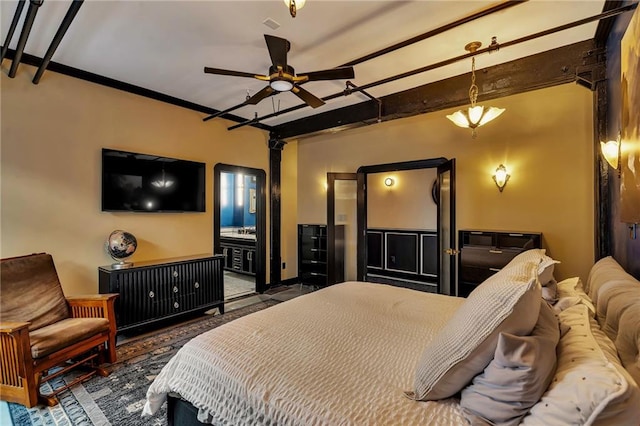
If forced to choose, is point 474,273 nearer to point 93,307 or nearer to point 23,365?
point 93,307

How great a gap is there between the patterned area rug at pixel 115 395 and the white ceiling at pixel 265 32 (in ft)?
9.71

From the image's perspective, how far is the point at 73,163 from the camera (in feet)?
10.5

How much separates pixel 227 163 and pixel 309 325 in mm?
3598

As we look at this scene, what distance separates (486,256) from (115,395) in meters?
3.88

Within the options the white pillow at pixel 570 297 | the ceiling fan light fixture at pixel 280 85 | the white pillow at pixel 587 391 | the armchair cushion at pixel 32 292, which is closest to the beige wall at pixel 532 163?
the white pillow at pixel 570 297

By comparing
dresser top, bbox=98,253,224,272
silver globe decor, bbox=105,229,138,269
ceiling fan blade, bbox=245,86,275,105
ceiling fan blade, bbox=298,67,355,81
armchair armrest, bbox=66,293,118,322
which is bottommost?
armchair armrest, bbox=66,293,118,322

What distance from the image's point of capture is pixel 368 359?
1419mm

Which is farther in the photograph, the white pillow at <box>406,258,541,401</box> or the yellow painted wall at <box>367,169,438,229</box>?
the yellow painted wall at <box>367,169,438,229</box>

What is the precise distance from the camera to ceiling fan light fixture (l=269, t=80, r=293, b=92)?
2504 millimetres

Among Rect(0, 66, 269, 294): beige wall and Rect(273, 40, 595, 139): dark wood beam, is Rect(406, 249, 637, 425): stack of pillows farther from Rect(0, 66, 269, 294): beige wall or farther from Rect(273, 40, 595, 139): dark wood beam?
Rect(0, 66, 269, 294): beige wall

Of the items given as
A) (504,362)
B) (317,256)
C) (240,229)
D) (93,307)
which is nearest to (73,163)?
(93,307)

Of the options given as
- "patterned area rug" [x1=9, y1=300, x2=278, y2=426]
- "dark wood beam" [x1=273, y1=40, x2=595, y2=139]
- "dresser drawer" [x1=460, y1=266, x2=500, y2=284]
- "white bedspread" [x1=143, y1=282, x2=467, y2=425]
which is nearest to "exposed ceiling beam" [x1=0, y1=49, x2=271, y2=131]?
"dark wood beam" [x1=273, y1=40, x2=595, y2=139]

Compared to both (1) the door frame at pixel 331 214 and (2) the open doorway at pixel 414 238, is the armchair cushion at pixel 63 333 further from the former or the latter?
(2) the open doorway at pixel 414 238

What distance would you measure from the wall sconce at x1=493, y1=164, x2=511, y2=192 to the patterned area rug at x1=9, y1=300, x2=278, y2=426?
4.21m
